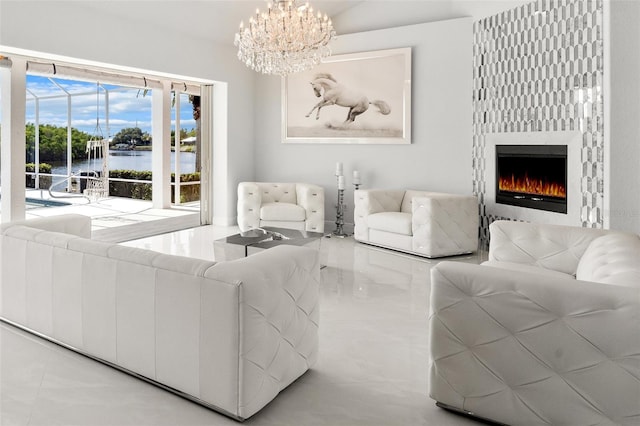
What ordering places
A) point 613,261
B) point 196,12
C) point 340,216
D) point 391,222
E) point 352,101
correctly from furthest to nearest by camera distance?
point 352,101 → point 340,216 → point 196,12 → point 391,222 → point 613,261

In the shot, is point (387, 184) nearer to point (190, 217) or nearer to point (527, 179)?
point (527, 179)

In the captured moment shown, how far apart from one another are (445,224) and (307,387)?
11.3ft

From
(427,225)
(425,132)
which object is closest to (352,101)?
(425,132)

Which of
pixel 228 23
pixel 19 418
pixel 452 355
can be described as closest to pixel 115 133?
pixel 228 23

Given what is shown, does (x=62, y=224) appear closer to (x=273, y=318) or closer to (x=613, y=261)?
(x=273, y=318)

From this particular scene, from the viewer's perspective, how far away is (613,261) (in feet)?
7.58

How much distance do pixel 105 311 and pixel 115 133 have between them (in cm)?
718

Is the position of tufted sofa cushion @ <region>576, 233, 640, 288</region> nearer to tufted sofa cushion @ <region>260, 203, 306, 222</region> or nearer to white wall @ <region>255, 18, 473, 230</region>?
white wall @ <region>255, 18, 473, 230</region>

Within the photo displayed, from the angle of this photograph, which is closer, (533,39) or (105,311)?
(105,311)

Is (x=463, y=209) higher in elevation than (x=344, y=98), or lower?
lower

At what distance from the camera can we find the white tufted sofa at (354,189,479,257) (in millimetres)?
5395

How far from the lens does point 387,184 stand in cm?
690

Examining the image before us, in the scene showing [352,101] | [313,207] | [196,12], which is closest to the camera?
[196,12]

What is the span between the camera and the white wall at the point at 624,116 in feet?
14.1
